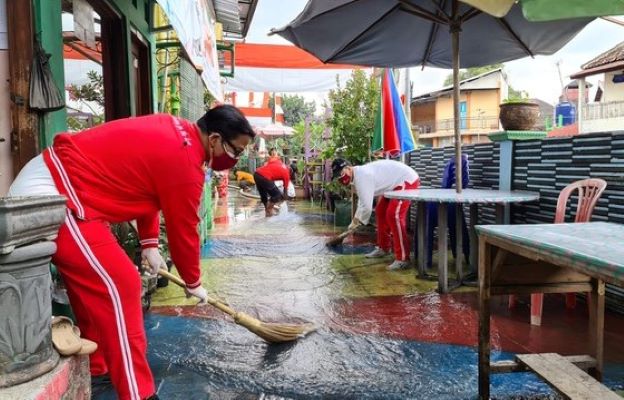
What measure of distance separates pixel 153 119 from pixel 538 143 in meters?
3.89

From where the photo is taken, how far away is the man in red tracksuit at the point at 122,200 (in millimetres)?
1974

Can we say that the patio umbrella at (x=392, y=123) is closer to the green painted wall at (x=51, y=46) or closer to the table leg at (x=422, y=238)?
the table leg at (x=422, y=238)

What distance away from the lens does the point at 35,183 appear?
6.47 ft

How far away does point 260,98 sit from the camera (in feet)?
60.7

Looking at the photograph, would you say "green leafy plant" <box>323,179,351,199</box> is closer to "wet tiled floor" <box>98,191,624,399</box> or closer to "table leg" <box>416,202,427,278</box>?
"wet tiled floor" <box>98,191,624,399</box>

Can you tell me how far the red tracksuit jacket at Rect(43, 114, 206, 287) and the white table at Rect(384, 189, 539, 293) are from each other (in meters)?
2.48

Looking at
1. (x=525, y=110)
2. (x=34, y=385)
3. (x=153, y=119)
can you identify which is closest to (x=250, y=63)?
(x=525, y=110)

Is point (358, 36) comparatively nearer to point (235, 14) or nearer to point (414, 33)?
point (414, 33)

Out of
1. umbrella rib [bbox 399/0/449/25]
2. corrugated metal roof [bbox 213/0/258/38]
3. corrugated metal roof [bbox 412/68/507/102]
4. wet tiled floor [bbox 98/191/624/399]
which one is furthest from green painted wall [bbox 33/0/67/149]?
corrugated metal roof [bbox 412/68/507/102]

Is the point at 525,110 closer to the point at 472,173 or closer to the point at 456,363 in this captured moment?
the point at 472,173

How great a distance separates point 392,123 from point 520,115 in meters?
2.44

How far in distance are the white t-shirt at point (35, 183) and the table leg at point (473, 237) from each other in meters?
4.03

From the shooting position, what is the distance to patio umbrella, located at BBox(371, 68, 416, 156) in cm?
711

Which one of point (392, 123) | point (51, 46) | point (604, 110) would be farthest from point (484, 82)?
point (51, 46)
